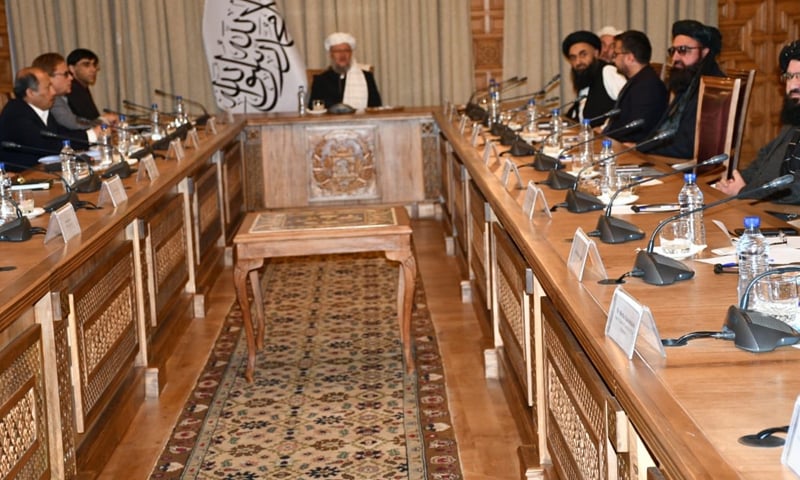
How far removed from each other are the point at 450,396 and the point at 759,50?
696 centimetres

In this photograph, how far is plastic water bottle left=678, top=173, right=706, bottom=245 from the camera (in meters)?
3.12

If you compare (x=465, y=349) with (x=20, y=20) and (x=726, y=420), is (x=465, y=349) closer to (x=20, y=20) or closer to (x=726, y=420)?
(x=726, y=420)

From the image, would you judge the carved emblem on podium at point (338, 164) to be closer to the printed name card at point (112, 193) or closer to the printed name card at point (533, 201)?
the printed name card at point (112, 193)

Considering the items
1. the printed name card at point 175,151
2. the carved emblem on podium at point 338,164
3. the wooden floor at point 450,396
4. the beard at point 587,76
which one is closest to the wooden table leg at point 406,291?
the wooden floor at point 450,396

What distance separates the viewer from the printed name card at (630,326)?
7.03 feet

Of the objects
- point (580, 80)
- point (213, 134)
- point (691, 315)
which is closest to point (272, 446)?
point (691, 315)

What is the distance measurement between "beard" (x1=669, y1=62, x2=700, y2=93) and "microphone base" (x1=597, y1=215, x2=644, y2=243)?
133 inches

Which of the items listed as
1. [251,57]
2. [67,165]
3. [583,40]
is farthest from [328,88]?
[67,165]

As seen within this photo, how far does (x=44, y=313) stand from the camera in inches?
133

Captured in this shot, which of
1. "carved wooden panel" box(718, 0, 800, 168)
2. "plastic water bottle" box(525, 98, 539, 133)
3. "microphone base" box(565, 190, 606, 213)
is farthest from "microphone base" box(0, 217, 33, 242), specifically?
"carved wooden panel" box(718, 0, 800, 168)

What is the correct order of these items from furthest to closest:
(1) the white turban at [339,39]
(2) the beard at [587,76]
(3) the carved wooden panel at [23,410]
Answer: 1. (1) the white turban at [339,39]
2. (2) the beard at [587,76]
3. (3) the carved wooden panel at [23,410]

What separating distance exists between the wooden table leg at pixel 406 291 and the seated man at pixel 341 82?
5055mm

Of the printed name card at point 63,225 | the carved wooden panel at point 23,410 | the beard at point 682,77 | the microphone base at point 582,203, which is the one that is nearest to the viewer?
the carved wooden panel at point 23,410

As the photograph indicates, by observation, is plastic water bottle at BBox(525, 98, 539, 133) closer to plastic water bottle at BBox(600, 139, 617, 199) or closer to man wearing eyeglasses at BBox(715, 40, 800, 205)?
man wearing eyeglasses at BBox(715, 40, 800, 205)
